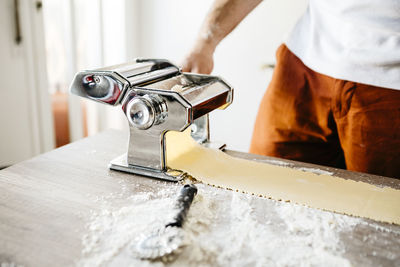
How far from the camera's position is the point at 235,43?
2.53 m

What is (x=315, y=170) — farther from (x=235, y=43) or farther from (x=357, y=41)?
(x=235, y=43)

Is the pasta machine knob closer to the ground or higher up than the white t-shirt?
closer to the ground

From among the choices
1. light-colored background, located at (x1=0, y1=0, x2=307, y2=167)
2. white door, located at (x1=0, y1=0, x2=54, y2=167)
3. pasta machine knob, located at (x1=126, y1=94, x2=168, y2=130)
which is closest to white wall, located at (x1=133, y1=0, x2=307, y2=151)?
light-colored background, located at (x1=0, y1=0, x2=307, y2=167)

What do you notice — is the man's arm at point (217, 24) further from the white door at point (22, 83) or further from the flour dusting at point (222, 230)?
the white door at point (22, 83)

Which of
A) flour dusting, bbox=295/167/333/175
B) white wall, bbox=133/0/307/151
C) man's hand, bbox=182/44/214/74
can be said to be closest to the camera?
flour dusting, bbox=295/167/333/175

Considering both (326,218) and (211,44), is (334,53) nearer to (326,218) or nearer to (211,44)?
(211,44)

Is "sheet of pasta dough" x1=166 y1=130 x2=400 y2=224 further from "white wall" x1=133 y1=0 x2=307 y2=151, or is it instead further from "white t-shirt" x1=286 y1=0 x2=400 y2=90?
"white wall" x1=133 y1=0 x2=307 y2=151

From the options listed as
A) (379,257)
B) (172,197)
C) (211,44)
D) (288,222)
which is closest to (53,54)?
(211,44)

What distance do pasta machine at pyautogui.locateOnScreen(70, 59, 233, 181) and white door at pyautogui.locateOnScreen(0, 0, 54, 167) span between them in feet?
4.27

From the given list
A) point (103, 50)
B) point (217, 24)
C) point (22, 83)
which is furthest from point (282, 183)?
point (103, 50)

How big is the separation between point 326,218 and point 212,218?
0.70 ft

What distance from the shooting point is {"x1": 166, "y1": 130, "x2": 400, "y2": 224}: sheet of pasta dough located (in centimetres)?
80

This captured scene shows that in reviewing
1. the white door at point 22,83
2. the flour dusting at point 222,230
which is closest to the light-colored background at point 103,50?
the white door at point 22,83

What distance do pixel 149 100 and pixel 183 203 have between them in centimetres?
22
